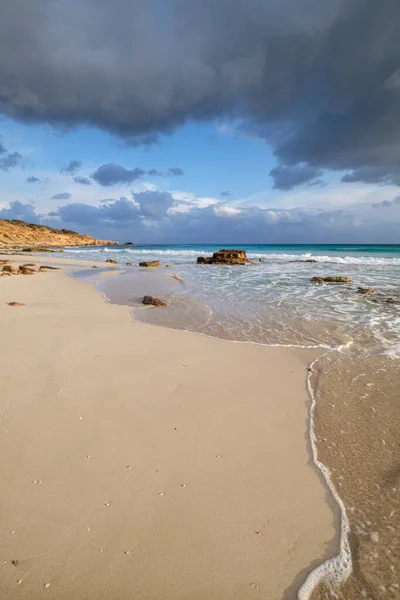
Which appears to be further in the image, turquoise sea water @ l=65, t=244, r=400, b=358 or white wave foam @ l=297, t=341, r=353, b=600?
turquoise sea water @ l=65, t=244, r=400, b=358

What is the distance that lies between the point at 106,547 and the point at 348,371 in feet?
14.4

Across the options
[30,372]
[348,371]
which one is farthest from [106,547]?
[348,371]

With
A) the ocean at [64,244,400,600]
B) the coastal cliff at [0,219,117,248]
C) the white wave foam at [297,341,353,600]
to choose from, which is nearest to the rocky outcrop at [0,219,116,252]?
the coastal cliff at [0,219,117,248]

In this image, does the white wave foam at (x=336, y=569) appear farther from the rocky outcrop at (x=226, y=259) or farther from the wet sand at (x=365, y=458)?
the rocky outcrop at (x=226, y=259)

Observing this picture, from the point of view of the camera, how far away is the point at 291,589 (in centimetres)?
195

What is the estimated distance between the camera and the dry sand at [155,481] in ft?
6.60

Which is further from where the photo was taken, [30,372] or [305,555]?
[30,372]

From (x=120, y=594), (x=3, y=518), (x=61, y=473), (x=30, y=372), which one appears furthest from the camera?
(x=30, y=372)

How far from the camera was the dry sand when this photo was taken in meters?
2.01

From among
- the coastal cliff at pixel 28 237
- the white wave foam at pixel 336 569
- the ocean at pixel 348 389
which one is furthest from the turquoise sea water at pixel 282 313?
the coastal cliff at pixel 28 237

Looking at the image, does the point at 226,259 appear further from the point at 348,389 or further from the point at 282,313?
the point at 348,389

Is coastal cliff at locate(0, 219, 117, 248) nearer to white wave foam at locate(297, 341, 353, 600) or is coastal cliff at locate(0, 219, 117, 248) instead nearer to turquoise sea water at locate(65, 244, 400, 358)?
turquoise sea water at locate(65, 244, 400, 358)

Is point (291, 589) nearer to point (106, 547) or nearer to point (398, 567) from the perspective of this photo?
point (398, 567)

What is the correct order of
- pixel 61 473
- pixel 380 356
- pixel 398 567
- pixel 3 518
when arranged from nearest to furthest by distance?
pixel 398 567 → pixel 3 518 → pixel 61 473 → pixel 380 356
